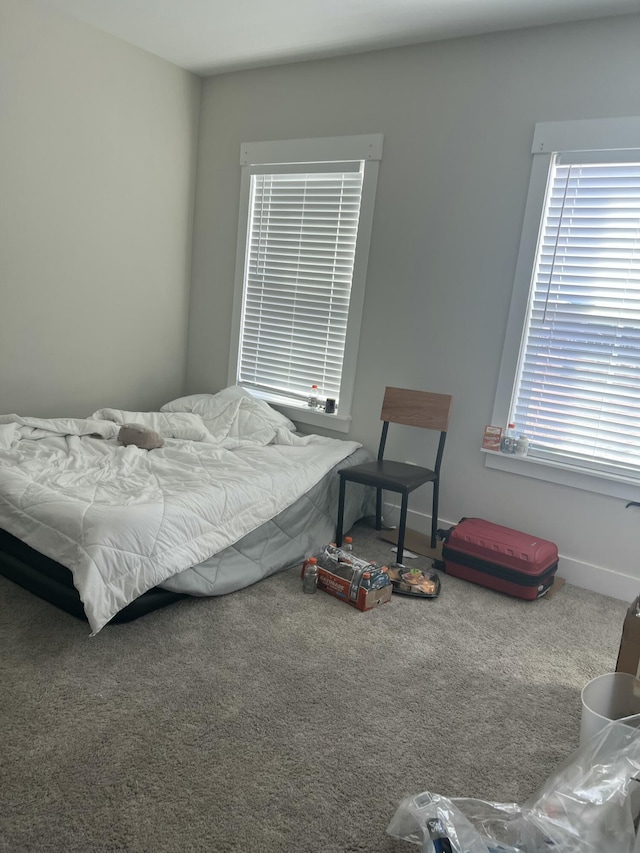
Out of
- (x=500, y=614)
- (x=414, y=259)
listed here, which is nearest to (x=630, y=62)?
(x=414, y=259)

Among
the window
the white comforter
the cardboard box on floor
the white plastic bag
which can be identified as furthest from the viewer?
the window

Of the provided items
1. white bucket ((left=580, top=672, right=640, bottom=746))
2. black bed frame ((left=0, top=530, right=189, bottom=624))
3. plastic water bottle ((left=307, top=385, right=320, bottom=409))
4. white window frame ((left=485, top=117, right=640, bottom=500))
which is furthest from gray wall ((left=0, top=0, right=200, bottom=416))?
white bucket ((left=580, top=672, right=640, bottom=746))

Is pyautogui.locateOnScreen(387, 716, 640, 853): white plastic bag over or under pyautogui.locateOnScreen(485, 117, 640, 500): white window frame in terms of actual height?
under

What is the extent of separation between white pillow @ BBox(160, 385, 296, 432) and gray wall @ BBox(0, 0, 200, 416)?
490 millimetres

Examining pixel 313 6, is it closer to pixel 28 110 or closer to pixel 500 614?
pixel 28 110

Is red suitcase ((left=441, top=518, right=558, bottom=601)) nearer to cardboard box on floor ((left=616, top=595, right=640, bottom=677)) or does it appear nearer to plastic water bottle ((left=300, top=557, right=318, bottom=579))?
plastic water bottle ((left=300, top=557, right=318, bottom=579))

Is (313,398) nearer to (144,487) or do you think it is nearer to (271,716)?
(144,487)

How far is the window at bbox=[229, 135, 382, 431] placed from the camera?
3.66 metres

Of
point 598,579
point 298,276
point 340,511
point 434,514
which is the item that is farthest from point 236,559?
point 298,276

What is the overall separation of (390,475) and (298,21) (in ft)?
7.87

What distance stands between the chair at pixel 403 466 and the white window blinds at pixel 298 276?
1.78 feet

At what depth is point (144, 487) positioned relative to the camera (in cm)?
270

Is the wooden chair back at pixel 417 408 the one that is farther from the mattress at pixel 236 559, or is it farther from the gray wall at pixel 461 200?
the mattress at pixel 236 559

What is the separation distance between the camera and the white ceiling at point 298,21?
9.28ft
